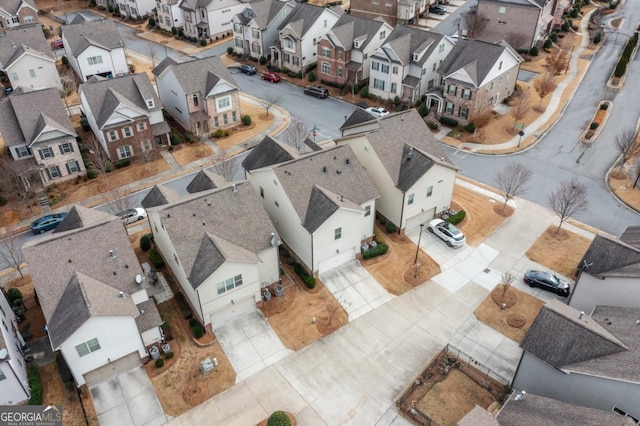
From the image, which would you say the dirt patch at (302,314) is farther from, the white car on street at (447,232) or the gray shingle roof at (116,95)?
the gray shingle roof at (116,95)

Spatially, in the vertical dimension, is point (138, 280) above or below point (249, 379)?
above

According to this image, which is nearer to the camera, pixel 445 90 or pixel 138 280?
pixel 138 280

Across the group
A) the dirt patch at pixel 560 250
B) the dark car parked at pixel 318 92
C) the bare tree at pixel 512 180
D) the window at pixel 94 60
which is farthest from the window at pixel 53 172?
the dirt patch at pixel 560 250

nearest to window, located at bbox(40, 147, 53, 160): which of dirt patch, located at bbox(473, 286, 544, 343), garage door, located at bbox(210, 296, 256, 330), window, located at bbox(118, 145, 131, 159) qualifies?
window, located at bbox(118, 145, 131, 159)

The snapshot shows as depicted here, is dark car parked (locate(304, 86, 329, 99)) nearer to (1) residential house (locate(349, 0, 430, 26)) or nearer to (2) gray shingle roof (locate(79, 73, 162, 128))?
(2) gray shingle roof (locate(79, 73, 162, 128))

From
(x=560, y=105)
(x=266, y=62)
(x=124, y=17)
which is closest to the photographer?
(x=560, y=105)

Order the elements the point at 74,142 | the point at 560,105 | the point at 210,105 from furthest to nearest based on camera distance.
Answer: the point at 560,105, the point at 210,105, the point at 74,142

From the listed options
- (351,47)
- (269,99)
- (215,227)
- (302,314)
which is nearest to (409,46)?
(351,47)

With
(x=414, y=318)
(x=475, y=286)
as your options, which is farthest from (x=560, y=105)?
(x=414, y=318)

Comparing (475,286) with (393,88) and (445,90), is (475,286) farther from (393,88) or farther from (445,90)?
(393,88)
